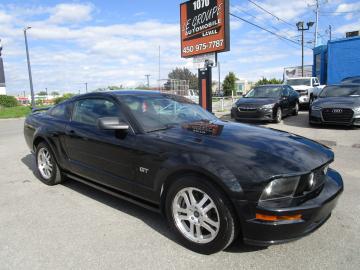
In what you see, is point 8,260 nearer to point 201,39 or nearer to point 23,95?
point 201,39

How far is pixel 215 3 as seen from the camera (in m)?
11.7

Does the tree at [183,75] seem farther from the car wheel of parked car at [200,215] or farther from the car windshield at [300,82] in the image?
the car wheel of parked car at [200,215]

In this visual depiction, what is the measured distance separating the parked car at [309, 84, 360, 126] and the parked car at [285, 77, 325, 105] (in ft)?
15.8

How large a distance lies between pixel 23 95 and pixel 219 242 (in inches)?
2214

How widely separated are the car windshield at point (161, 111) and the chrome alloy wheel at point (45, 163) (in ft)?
6.05

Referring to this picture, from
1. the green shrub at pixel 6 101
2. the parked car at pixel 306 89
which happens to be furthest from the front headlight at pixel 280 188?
the green shrub at pixel 6 101

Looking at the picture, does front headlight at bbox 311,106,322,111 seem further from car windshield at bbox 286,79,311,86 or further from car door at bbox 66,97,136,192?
car windshield at bbox 286,79,311,86

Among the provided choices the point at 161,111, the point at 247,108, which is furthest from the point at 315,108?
the point at 161,111

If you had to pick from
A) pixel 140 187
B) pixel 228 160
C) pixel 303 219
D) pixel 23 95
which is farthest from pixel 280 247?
pixel 23 95

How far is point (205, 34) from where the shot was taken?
12.3 metres

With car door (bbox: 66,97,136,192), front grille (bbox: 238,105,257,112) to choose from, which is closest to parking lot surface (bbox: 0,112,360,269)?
car door (bbox: 66,97,136,192)

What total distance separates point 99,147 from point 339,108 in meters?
8.66

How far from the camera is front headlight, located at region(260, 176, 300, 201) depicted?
2.69m

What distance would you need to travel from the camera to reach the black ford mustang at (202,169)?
2701mm
